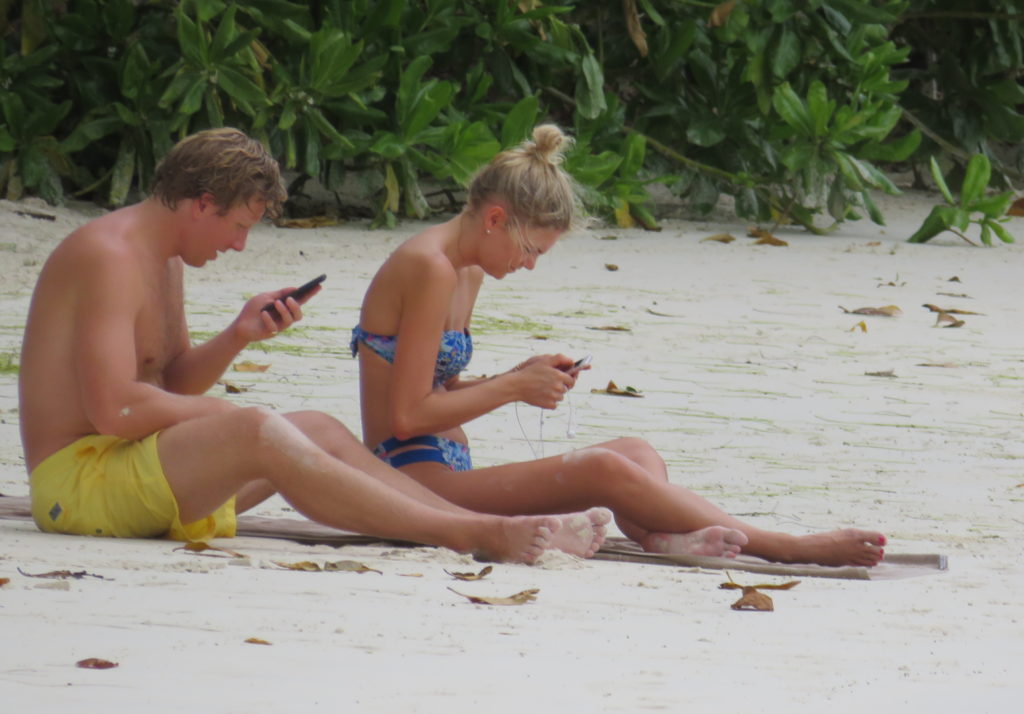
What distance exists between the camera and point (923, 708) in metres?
2.42

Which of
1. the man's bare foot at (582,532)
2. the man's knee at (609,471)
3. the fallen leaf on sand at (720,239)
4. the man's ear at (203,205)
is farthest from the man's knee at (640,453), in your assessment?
the fallen leaf on sand at (720,239)

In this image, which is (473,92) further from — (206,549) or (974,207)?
(206,549)

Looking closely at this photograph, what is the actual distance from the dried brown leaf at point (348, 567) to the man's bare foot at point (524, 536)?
316 mm

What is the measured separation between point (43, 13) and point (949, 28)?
19.0ft

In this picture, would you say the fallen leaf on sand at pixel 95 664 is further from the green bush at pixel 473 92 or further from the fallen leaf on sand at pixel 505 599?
the green bush at pixel 473 92

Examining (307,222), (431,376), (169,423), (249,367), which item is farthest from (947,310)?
(169,423)

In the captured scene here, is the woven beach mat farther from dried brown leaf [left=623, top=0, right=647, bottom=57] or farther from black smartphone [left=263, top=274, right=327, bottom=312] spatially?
dried brown leaf [left=623, top=0, right=647, bottom=57]

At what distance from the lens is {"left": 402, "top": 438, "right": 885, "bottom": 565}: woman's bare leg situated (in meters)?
3.60

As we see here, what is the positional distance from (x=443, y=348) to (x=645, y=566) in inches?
29.3

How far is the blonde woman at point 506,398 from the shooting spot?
366 centimetres

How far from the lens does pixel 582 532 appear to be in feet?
11.3

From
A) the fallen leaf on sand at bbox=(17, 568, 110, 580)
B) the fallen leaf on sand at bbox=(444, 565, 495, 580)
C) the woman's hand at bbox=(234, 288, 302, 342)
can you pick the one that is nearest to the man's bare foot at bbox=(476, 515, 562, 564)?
the fallen leaf on sand at bbox=(444, 565, 495, 580)

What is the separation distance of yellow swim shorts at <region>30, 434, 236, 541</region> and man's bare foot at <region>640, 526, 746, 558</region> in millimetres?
975

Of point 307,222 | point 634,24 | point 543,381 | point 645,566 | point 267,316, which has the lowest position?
point 645,566
